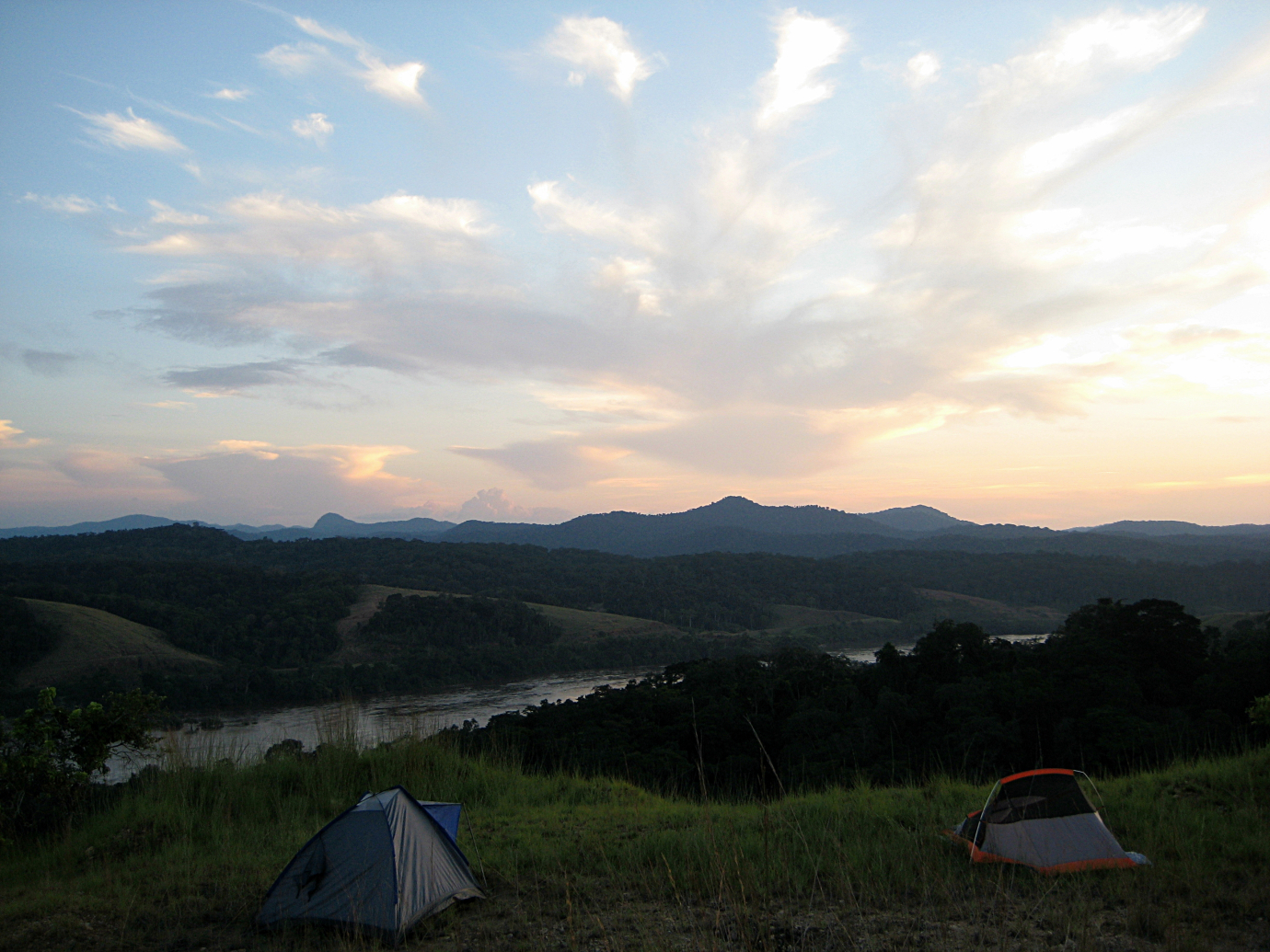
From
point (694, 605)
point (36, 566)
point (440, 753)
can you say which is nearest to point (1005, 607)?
point (694, 605)

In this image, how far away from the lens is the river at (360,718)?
362 inches

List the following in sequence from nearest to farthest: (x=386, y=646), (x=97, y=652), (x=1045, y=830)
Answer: (x=1045, y=830) → (x=97, y=652) → (x=386, y=646)

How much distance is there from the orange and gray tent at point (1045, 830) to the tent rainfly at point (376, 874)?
14.0 ft

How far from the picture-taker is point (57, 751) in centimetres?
799

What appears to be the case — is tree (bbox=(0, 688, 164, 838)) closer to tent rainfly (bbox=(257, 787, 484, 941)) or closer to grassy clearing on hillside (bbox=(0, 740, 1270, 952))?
grassy clearing on hillside (bbox=(0, 740, 1270, 952))

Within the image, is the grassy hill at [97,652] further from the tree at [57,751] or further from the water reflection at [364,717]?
the tree at [57,751]

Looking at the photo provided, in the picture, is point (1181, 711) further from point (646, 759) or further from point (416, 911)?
point (416, 911)

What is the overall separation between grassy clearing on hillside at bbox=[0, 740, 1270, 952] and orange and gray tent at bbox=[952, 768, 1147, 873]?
13 cm

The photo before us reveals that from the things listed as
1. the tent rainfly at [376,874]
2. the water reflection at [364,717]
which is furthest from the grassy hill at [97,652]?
the tent rainfly at [376,874]

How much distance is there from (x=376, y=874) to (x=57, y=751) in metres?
5.32

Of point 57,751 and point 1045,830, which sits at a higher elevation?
point 1045,830

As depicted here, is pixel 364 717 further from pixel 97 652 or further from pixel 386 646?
pixel 386 646

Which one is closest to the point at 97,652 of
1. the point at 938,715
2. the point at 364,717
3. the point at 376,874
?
the point at 364,717

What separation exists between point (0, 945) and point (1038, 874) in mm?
7455
